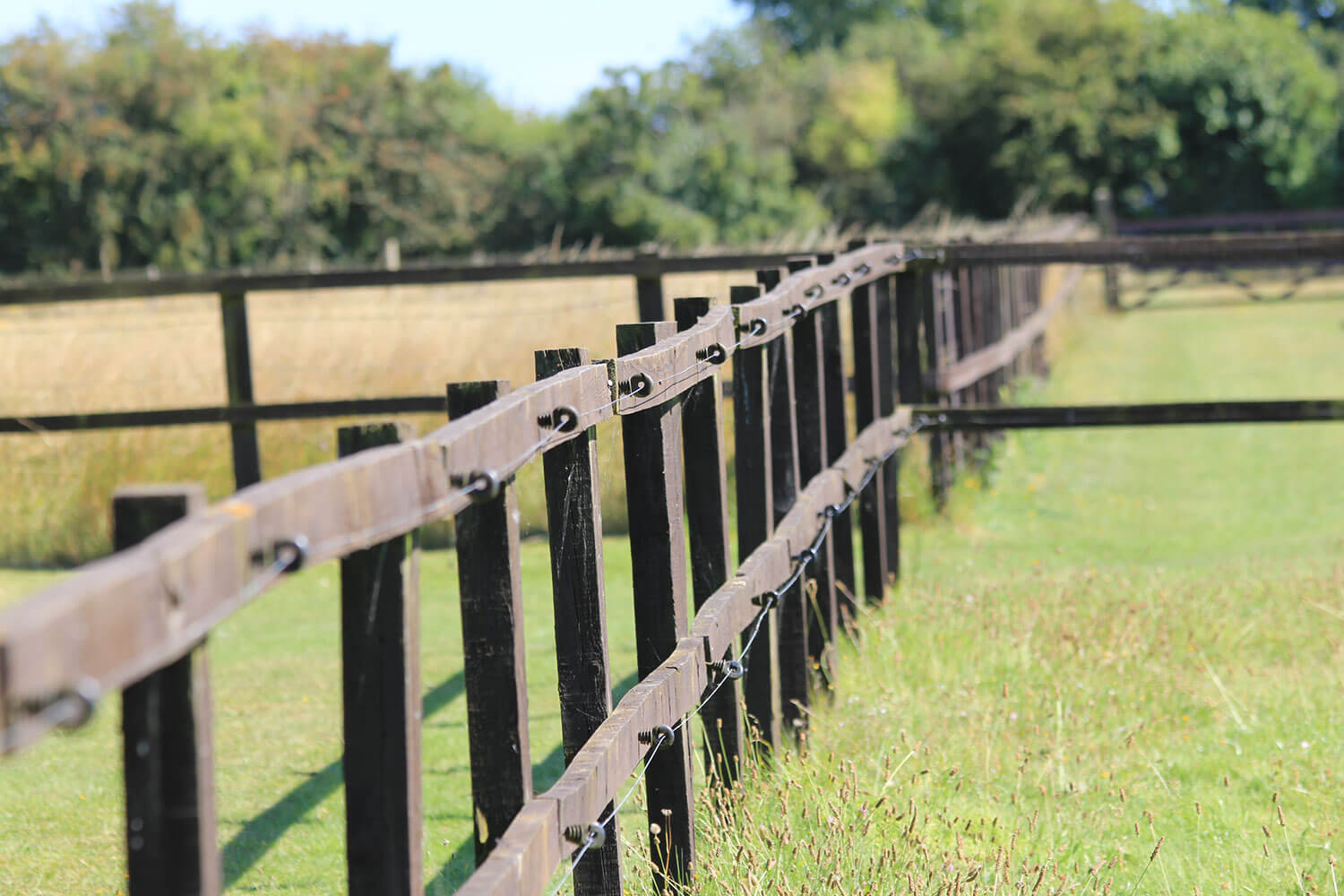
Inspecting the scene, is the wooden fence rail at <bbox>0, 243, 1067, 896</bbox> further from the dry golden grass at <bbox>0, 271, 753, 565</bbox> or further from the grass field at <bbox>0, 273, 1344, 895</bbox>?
the dry golden grass at <bbox>0, 271, 753, 565</bbox>

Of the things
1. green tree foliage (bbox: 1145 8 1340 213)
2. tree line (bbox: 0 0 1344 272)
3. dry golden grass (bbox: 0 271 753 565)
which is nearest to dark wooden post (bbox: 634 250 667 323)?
dry golden grass (bbox: 0 271 753 565)

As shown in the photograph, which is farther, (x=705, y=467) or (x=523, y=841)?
(x=705, y=467)

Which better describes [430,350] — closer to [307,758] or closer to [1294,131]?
[307,758]

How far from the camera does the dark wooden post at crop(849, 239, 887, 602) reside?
5.43 meters

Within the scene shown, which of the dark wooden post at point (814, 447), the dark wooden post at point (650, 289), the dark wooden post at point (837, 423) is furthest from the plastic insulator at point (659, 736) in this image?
the dark wooden post at point (650, 289)

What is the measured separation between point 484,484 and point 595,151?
33.7 meters

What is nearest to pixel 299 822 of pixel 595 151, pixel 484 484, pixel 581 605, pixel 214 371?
pixel 581 605

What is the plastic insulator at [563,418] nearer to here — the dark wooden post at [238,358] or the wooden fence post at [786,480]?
the wooden fence post at [786,480]

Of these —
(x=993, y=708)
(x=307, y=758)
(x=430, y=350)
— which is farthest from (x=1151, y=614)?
(x=430, y=350)

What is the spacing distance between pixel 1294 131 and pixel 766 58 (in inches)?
901

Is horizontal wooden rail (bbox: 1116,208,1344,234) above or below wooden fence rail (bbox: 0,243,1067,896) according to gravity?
above

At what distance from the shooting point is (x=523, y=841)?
1915 millimetres

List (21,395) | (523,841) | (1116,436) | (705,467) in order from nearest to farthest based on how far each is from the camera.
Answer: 1. (523,841)
2. (705,467)
3. (21,395)
4. (1116,436)

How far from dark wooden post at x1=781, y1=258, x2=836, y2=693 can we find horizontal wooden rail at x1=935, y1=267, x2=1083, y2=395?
2.32 metres
